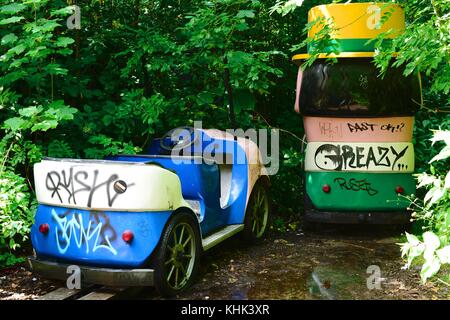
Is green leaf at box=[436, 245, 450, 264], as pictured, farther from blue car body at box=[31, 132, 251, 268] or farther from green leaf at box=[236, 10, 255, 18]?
green leaf at box=[236, 10, 255, 18]

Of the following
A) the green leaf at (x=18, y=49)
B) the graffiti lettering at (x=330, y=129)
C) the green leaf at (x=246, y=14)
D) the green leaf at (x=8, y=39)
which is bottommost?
the graffiti lettering at (x=330, y=129)

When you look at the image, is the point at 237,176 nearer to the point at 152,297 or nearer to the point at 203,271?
the point at 203,271

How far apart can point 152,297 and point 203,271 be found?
842 mm

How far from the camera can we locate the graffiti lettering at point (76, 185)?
A: 167 inches

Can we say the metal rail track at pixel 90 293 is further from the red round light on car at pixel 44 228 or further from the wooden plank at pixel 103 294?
the red round light on car at pixel 44 228

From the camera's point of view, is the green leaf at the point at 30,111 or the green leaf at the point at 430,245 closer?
the green leaf at the point at 430,245

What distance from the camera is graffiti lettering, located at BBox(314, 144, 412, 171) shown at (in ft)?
21.2

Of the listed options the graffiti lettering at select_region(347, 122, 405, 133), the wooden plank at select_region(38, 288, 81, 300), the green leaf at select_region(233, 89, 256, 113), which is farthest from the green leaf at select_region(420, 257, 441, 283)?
the green leaf at select_region(233, 89, 256, 113)

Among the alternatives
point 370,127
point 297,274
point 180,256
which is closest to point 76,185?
point 180,256

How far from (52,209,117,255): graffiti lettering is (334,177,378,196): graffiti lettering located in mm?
3306

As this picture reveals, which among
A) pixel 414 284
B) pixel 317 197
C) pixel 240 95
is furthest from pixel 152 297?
pixel 240 95

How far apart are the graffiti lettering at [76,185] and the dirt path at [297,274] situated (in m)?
0.92

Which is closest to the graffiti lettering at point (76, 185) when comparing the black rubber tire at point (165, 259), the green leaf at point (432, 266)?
the black rubber tire at point (165, 259)

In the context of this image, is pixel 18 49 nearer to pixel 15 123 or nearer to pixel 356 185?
pixel 15 123
